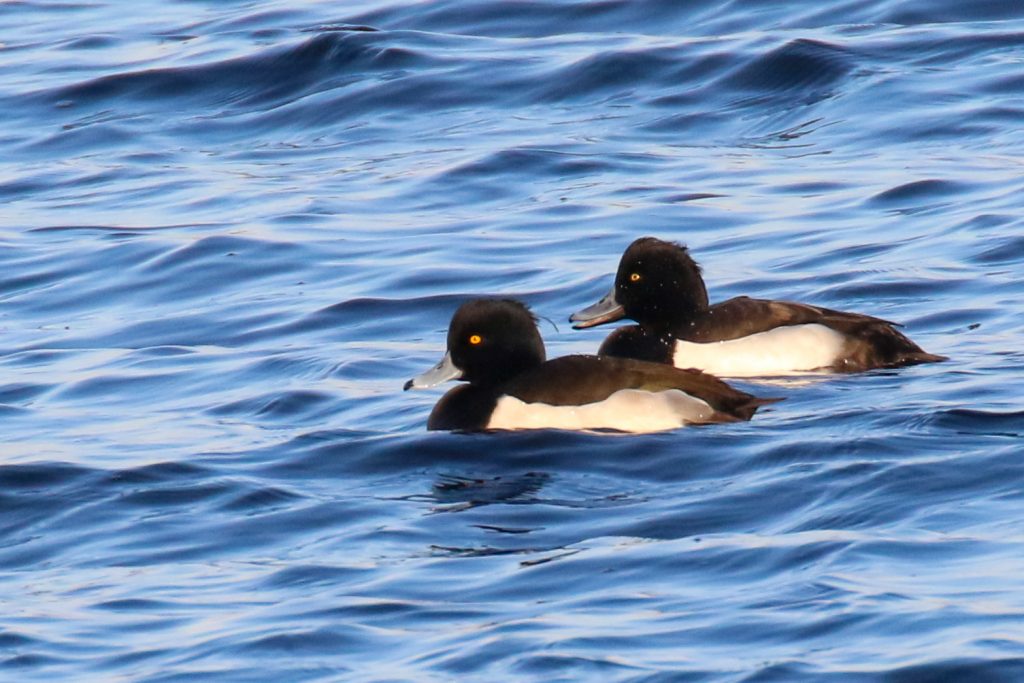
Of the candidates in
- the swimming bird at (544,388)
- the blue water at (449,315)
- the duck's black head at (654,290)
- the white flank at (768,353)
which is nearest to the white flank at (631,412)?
the swimming bird at (544,388)

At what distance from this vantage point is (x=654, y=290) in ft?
38.0

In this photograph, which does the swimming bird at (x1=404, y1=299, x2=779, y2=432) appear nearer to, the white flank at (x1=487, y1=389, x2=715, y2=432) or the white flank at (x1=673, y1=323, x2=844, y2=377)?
the white flank at (x1=487, y1=389, x2=715, y2=432)

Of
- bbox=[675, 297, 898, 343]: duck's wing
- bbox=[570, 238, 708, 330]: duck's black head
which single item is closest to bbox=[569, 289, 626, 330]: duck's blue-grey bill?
bbox=[570, 238, 708, 330]: duck's black head

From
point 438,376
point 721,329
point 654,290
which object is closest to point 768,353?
point 721,329

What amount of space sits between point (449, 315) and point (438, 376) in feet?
8.04

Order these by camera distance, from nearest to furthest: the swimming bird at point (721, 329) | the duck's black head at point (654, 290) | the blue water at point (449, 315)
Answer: the blue water at point (449, 315), the swimming bird at point (721, 329), the duck's black head at point (654, 290)

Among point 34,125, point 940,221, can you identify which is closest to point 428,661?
point 940,221

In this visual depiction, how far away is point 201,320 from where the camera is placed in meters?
13.3

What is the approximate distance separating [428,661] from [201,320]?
22.6 feet

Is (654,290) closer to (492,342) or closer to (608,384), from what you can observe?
(492,342)

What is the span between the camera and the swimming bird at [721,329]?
11.1m

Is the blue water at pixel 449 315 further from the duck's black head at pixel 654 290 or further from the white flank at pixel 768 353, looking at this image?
the duck's black head at pixel 654 290

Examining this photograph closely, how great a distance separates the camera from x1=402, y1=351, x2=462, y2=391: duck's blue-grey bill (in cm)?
1038

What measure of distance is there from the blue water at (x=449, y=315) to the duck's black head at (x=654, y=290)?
576 millimetres
